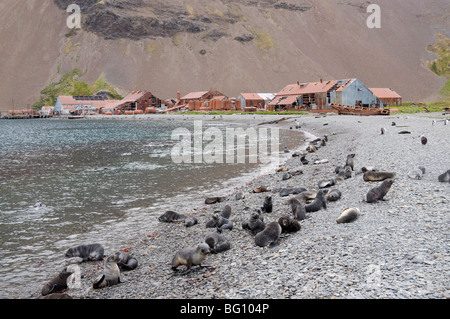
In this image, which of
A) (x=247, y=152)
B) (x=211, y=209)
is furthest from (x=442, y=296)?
(x=247, y=152)

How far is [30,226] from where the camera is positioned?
454 inches

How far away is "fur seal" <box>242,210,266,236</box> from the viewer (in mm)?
8500

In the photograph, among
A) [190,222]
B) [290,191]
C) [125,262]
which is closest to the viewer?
[125,262]

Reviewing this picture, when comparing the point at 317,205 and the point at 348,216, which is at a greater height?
the point at 348,216

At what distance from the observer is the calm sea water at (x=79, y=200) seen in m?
9.23

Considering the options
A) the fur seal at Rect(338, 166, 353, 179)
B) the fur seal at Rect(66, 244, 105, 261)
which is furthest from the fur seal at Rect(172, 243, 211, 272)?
the fur seal at Rect(338, 166, 353, 179)

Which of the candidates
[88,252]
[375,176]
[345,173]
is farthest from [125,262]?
[345,173]

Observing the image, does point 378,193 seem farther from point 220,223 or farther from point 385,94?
point 385,94

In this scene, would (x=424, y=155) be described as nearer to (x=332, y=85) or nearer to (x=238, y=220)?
(x=238, y=220)

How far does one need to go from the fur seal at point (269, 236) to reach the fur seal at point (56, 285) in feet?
12.6

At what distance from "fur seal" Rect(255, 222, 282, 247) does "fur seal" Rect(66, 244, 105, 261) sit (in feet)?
12.8

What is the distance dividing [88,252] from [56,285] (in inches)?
68.3

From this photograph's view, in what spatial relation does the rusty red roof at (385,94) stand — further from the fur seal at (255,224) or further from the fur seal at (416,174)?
the fur seal at (255,224)

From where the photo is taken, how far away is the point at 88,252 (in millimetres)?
8922
